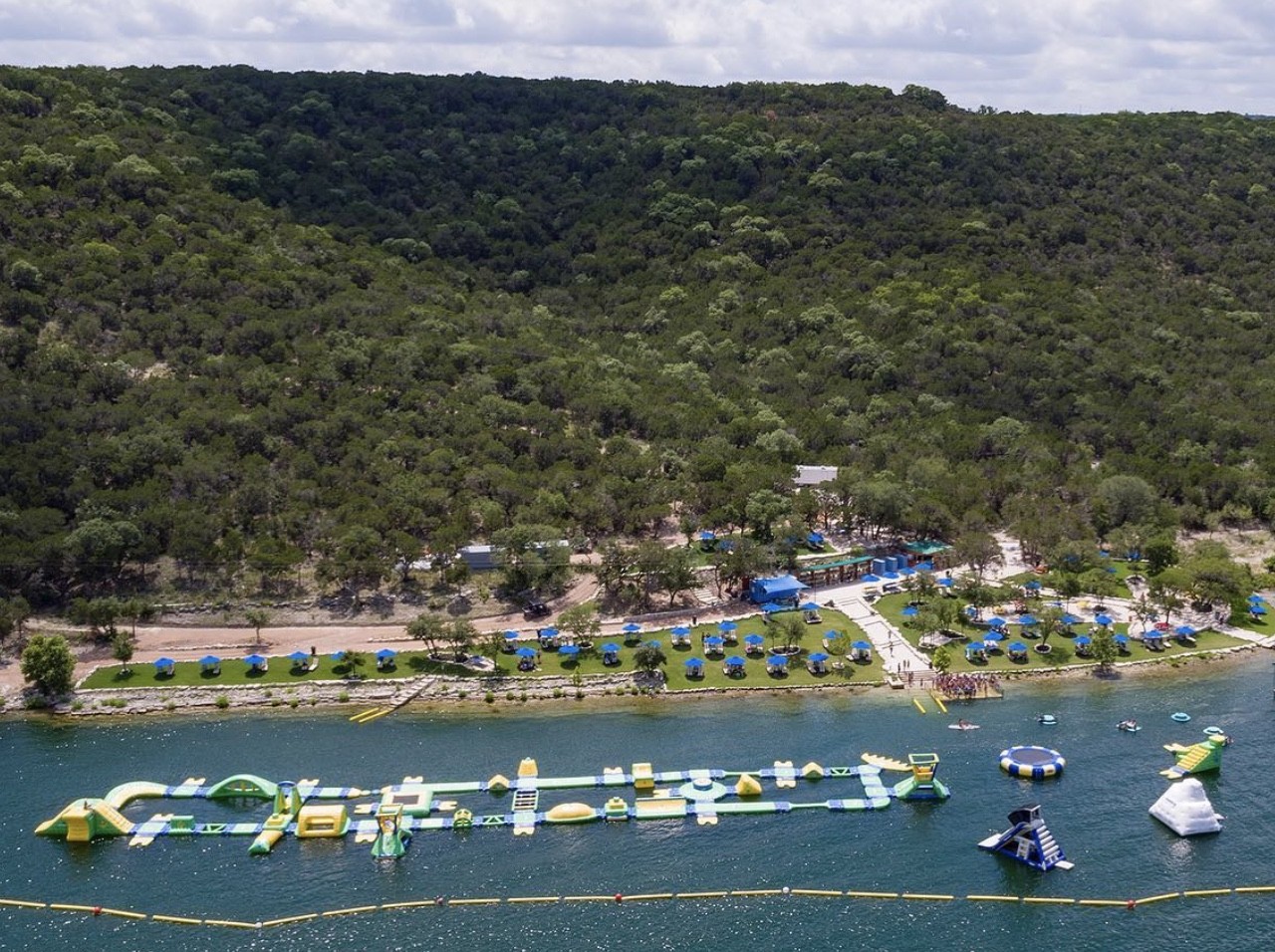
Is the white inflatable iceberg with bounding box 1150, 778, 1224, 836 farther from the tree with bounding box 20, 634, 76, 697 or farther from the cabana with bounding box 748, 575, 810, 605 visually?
the tree with bounding box 20, 634, 76, 697

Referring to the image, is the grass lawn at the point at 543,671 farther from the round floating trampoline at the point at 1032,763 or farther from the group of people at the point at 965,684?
the round floating trampoline at the point at 1032,763

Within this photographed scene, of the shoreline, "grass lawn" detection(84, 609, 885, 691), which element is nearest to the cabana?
"grass lawn" detection(84, 609, 885, 691)

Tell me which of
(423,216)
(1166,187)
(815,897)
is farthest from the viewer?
(1166,187)

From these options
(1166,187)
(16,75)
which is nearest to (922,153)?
(1166,187)

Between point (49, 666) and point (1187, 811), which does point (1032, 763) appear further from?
point (49, 666)

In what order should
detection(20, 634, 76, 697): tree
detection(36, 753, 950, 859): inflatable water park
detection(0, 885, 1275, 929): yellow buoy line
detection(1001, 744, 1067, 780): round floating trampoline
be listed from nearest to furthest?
1. detection(0, 885, 1275, 929): yellow buoy line
2. detection(36, 753, 950, 859): inflatable water park
3. detection(1001, 744, 1067, 780): round floating trampoline
4. detection(20, 634, 76, 697): tree

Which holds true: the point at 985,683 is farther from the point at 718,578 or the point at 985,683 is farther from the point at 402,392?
the point at 402,392

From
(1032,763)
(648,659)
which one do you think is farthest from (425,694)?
(1032,763)
